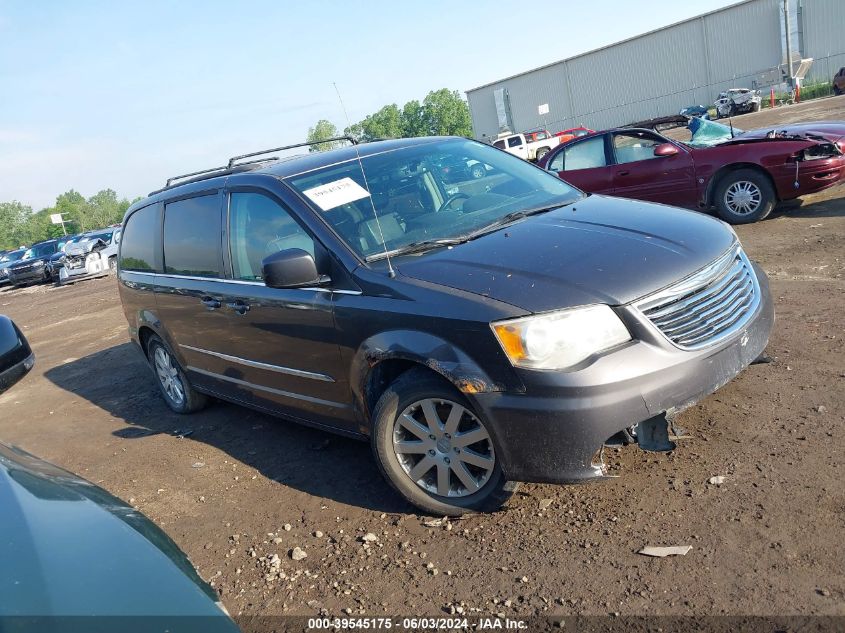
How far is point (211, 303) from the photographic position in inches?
191

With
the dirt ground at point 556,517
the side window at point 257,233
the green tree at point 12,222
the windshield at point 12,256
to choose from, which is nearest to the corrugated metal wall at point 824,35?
the windshield at point 12,256

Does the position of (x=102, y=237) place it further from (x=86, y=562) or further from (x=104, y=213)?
(x=104, y=213)

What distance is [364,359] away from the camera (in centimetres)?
367

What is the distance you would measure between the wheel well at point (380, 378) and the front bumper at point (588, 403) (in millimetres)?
585

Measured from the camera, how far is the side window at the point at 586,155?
1042cm

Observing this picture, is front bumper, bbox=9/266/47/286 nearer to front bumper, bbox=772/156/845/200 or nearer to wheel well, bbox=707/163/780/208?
wheel well, bbox=707/163/780/208

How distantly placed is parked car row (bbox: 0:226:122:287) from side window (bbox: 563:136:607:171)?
15259mm

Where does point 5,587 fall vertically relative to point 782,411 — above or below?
above

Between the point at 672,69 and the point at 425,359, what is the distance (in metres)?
59.2

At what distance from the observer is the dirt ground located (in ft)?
9.19

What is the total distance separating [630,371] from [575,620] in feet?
3.34

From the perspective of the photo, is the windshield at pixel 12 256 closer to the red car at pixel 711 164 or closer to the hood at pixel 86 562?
the red car at pixel 711 164

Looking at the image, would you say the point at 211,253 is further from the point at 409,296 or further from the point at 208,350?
the point at 409,296

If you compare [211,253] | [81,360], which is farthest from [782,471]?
[81,360]
